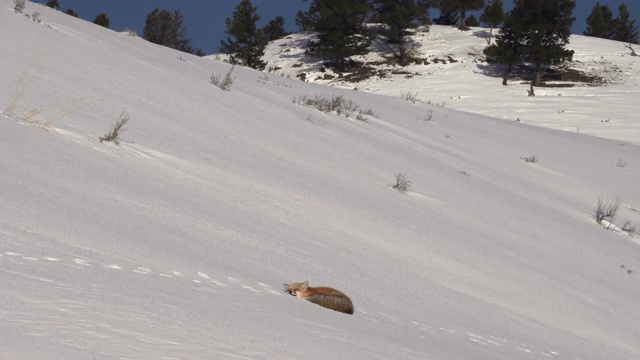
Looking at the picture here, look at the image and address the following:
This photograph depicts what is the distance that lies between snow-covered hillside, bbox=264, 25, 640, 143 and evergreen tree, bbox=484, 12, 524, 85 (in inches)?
38.2

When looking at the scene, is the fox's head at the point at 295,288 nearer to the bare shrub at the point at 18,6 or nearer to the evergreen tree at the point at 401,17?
the bare shrub at the point at 18,6

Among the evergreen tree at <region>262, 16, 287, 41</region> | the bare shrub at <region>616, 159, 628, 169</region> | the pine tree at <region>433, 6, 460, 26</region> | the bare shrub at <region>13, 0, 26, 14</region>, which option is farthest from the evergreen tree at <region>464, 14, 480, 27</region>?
the bare shrub at <region>13, 0, 26, 14</region>

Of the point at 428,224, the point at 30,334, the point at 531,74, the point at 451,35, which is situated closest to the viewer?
the point at 30,334

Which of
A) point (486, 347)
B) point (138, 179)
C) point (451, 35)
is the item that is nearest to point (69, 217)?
point (138, 179)

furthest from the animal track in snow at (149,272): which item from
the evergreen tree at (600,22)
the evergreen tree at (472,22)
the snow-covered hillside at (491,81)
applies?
the evergreen tree at (600,22)

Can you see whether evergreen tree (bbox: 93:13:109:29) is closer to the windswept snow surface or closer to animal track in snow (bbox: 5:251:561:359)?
the windswept snow surface

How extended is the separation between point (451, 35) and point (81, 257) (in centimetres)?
4222

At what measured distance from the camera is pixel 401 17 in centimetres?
3784

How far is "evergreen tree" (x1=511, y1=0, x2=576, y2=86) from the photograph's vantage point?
31.8 metres

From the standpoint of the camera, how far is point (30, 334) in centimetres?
128

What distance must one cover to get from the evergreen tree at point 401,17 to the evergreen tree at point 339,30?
169 centimetres

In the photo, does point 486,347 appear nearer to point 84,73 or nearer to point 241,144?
point 241,144

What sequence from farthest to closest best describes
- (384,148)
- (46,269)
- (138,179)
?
(384,148) < (138,179) < (46,269)

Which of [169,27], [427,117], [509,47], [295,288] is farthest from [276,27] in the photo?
[295,288]
